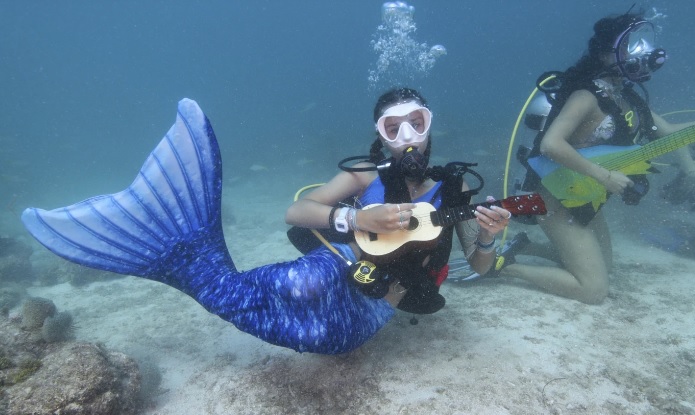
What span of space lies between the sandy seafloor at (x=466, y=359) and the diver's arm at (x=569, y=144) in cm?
157

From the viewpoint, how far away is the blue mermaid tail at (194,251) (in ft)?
7.98

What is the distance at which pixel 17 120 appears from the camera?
82.9 m

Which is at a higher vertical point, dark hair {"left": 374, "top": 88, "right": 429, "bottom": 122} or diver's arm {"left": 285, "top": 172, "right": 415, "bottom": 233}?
dark hair {"left": 374, "top": 88, "right": 429, "bottom": 122}

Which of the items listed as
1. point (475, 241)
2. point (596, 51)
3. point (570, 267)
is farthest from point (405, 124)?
point (570, 267)

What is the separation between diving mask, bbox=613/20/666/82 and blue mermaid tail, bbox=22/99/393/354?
3.81m

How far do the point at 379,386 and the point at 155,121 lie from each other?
8342cm

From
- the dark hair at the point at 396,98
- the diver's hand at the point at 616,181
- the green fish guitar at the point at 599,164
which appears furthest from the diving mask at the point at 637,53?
the dark hair at the point at 396,98

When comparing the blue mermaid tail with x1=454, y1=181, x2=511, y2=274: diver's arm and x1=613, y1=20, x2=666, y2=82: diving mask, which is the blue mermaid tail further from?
x1=613, y1=20, x2=666, y2=82: diving mask

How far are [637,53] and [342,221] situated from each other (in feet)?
12.6

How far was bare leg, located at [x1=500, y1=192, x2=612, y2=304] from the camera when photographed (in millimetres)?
4062

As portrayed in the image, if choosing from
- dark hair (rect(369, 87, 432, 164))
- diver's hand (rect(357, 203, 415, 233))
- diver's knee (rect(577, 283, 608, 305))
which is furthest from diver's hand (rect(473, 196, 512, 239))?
diver's knee (rect(577, 283, 608, 305))

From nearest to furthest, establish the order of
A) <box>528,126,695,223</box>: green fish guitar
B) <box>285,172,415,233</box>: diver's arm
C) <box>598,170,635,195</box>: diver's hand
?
1. <box>285,172,415,233</box>: diver's arm
2. <box>598,170,635,195</box>: diver's hand
3. <box>528,126,695,223</box>: green fish guitar

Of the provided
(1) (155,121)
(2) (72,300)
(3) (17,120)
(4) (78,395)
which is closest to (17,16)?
(3) (17,120)

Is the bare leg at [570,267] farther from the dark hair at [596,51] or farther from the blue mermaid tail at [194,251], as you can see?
the blue mermaid tail at [194,251]
